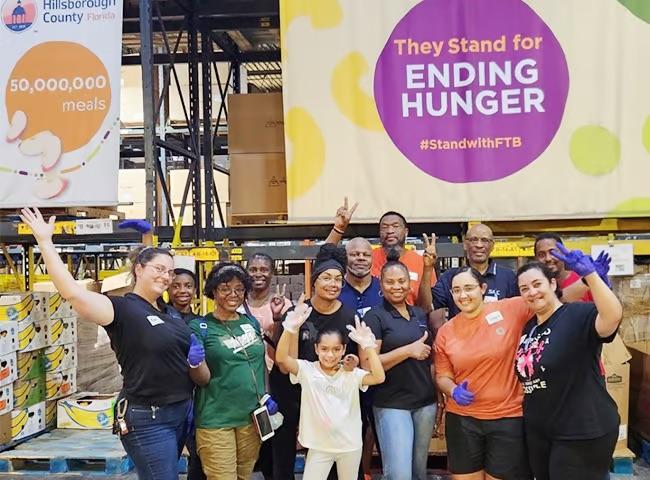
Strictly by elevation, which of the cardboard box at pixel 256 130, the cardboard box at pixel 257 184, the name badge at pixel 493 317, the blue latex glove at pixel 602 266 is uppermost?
the cardboard box at pixel 256 130

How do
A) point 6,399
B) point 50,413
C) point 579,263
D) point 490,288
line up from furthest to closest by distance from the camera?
1. point 50,413
2. point 6,399
3. point 490,288
4. point 579,263

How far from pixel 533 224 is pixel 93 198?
397 centimetres

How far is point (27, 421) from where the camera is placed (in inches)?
231

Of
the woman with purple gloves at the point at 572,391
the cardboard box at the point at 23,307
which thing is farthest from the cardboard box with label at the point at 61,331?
the woman with purple gloves at the point at 572,391

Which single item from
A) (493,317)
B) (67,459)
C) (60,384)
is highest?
(493,317)

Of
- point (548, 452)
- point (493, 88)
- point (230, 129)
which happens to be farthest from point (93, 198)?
point (548, 452)

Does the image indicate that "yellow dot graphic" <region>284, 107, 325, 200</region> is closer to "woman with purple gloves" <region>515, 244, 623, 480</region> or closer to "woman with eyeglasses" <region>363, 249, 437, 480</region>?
"woman with eyeglasses" <region>363, 249, 437, 480</region>

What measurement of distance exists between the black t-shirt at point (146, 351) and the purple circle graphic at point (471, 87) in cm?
328

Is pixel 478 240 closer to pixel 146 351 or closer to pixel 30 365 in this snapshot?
pixel 146 351

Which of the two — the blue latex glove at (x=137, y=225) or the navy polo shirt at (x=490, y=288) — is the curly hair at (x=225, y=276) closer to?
the blue latex glove at (x=137, y=225)

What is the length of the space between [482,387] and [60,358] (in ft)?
15.3

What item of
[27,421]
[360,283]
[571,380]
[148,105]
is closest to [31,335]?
[27,421]

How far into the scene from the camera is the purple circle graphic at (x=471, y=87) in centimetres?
568

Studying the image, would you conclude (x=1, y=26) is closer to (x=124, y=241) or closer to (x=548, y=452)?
(x=124, y=241)
